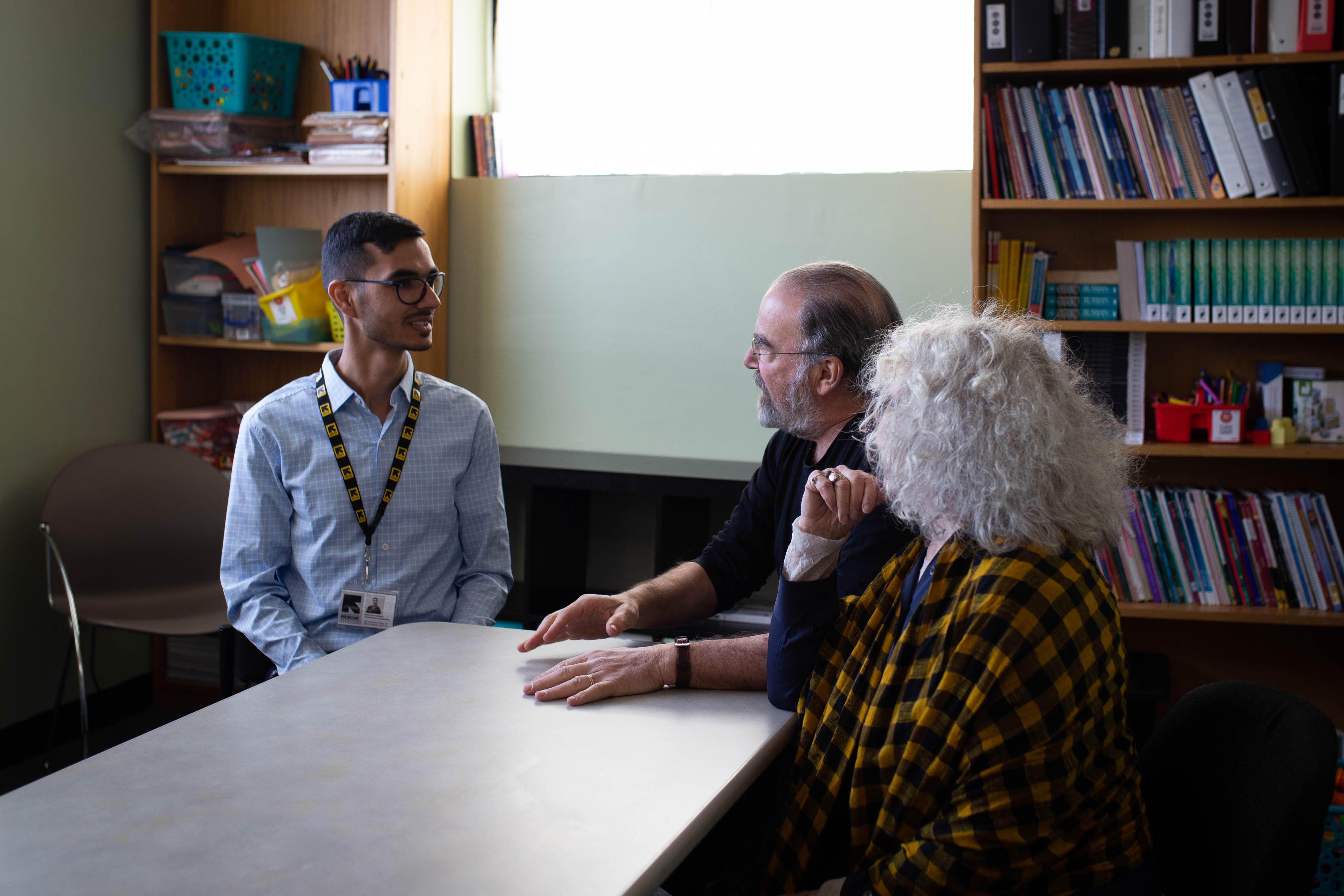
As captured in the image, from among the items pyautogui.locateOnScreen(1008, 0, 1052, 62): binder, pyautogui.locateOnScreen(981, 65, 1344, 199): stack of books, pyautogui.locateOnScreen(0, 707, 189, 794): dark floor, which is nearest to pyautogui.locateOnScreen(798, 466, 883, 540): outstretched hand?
pyautogui.locateOnScreen(981, 65, 1344, 199): stack of books

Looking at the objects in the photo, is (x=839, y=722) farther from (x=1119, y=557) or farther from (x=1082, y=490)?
(x=1119, y=557)

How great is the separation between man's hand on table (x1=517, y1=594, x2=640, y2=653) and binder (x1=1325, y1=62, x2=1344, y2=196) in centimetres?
216

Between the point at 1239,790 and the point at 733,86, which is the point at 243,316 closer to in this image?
the point at 733,86

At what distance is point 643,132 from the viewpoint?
3535mm

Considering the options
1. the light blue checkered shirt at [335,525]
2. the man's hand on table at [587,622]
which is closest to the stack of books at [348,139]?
the light blue checkered shirt at [335,525]

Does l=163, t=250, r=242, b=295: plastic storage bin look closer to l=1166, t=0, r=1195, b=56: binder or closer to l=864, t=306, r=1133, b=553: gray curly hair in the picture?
l=864, t=306, r=1133, b=553: gray curly hair

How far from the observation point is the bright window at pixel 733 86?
3.26 meters

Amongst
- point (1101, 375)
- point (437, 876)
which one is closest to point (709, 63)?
point (1101, 375)

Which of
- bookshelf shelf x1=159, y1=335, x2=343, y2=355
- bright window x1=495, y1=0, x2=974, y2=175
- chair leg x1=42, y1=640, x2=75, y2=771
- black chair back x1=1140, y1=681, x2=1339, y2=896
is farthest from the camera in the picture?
bookshelf shelf x1=159, y1=335, x2=343, y2=355

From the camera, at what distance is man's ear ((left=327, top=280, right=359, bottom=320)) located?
2.29 metres

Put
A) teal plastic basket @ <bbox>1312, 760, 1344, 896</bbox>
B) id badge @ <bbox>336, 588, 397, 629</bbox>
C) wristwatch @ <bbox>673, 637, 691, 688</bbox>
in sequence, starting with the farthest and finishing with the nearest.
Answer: teal plastic basket @ <bbox>1312, 760, 1344, 896</bbox>, id badge @ <bbox>336, 588, 397, 629</bbox>, wristwatch @ <bbox>673, 637, 691, 688</bbox>

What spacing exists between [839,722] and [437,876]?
1.93 feet

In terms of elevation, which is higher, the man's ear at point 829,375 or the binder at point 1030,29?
the binder at point 1030,29

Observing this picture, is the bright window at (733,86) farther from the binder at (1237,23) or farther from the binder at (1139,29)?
the binder at (1237,23)
